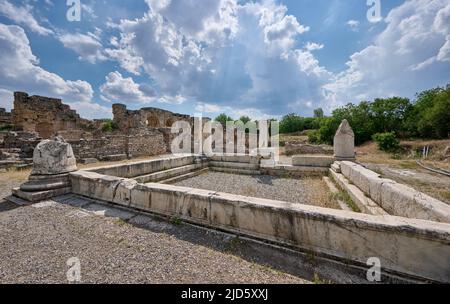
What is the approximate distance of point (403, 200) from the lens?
271 centimetres

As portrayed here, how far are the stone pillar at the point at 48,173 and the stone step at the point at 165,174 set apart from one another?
1.71 metres

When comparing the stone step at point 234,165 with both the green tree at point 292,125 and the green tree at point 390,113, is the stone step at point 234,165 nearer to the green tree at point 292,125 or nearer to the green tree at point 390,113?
the green tree at point 390,113

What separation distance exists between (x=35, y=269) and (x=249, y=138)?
2315cm

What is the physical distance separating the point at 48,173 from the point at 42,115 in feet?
50.4

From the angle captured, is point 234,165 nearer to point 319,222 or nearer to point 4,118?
point 319,222

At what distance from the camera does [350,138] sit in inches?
273

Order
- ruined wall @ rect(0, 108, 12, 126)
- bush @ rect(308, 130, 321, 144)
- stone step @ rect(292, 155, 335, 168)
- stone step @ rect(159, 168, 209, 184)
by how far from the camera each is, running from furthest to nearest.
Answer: bush @ rect(308, 130, 321, 144) → ruined wall @ rect(0, 108, 12, 126) → stone step @ rect(292, 155, 335, 168) → stone step @ rect(159, 168, 209, 184)

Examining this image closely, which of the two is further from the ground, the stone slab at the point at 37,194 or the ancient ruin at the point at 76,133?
the ancient ruin at the point at 76,133

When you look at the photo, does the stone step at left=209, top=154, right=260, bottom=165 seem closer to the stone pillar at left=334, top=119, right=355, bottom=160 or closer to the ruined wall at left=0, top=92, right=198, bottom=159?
the stone pillar at left=334, top=119, right=355, bottom=160

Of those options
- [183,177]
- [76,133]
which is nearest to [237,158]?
[183,177]

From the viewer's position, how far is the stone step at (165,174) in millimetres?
5823

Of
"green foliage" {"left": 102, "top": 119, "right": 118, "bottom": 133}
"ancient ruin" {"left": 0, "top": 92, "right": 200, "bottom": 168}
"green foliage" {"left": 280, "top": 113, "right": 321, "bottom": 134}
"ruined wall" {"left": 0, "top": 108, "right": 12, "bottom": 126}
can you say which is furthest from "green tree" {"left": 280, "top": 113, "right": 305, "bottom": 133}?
"ruined wall" {"left": 0, "top": 108, "right": 12, "bottom": 126}

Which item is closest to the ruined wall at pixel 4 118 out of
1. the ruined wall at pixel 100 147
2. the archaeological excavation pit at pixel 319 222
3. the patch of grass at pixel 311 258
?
the ruined wall at pixel 100 147

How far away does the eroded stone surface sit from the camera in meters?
4.30
